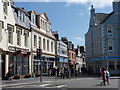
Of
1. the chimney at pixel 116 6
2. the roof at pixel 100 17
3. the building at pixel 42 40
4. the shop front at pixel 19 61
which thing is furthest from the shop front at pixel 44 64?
the chimney at pixel 116 6

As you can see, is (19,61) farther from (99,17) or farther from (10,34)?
(99,17)

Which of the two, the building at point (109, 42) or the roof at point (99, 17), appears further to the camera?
the roof at point (99, 17)

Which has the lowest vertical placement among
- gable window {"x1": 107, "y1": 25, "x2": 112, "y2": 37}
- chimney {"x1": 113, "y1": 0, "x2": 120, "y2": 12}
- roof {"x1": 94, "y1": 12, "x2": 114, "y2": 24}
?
gable window {"x1": 107, "y1": 25, "x2": 112, "y2": 37}

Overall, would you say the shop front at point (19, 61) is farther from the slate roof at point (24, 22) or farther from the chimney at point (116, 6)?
the chimney at point (116, 6)

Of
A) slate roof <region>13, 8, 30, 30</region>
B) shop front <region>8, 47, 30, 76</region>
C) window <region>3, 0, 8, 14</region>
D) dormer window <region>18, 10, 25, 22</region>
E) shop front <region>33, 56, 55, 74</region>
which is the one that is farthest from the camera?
shop front <region>33, 56, 55, 74</region>

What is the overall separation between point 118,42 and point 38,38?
1690 centimetres

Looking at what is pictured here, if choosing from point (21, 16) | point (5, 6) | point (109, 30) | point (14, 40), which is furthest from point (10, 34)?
point (109, 30)

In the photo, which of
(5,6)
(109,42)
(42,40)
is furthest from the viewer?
→ (109,42)

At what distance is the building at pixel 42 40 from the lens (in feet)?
122

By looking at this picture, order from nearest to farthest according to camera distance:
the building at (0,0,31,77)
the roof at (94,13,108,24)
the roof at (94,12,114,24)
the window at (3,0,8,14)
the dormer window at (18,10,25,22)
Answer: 1. the building at (0,0,31,77)
2. the window at (3,0,8,14)
3. the dormer window at (18,10,25,22)
4. the roof at (94,12,114,24)
5. the roof at (94,13,108,24)

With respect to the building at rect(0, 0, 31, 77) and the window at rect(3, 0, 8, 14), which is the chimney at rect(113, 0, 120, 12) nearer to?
the building at rect(0, 0, 31, 77)

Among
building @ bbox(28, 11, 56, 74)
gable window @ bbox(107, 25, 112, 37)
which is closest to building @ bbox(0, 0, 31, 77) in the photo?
building @ bbox(28, 11, 56, 74)

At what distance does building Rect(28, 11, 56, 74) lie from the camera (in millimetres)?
37284

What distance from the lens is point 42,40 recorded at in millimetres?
41000
